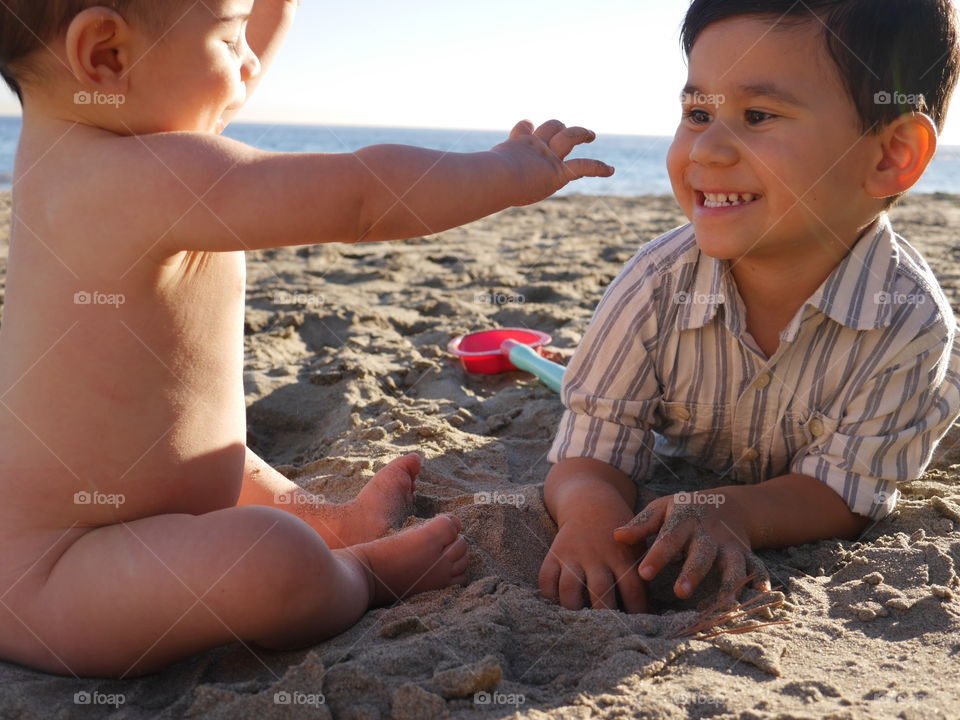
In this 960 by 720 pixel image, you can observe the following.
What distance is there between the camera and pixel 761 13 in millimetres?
1882

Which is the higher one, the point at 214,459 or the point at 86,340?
the point at 86,340

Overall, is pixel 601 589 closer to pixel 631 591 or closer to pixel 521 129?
pixel 631 591

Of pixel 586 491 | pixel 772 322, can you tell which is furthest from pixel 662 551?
pixel 772 322

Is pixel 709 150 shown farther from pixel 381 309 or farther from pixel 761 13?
pixel 381 309

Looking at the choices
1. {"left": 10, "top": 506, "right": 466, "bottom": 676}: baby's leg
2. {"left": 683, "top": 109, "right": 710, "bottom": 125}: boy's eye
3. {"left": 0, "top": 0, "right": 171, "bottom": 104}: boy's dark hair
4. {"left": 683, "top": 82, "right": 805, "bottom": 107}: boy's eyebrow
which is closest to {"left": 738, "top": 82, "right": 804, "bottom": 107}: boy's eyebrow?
{"left": 683, "top": 82, "right": 805, "bottom": 107}: boy's eyebrow

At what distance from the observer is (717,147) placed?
1.88 metres

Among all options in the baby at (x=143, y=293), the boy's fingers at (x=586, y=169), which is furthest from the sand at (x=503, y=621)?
the boy's fingers at (x=586, y=169)

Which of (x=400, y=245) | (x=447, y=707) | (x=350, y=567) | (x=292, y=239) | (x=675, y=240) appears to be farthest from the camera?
(x=400, y=245)

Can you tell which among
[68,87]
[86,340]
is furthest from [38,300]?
[68,87]

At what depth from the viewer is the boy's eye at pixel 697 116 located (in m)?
1.98

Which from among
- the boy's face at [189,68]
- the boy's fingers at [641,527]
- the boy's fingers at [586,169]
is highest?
the boy's face at [189,68]

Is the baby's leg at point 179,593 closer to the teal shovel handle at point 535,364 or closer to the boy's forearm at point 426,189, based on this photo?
the boy's forearm at point 426,189

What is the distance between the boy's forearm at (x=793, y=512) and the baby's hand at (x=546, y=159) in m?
0.79

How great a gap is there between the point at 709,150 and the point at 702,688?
1.12m
